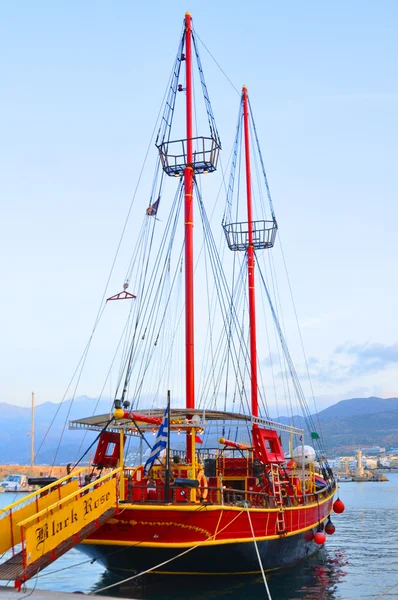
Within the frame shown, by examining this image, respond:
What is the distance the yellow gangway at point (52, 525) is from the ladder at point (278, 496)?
6.15m

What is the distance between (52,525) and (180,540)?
378 cm

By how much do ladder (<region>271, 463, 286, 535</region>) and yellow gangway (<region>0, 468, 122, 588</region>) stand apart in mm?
6152

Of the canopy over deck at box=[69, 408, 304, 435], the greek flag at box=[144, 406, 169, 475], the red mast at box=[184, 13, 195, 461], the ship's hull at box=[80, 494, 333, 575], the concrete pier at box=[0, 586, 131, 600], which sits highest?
the red mast at box=[184, 13, 195, 461]

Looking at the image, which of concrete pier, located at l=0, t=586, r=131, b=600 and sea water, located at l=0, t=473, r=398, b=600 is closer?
concrete pier, located at l=0, t=586, r=131, b=600

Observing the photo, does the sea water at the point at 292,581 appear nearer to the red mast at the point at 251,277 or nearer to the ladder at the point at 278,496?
the ladder at the point at 278,496

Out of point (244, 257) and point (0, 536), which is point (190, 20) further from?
point (0, 536)

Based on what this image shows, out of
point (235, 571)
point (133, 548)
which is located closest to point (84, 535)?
point (133, 548)

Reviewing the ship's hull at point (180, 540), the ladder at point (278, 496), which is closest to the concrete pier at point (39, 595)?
the ship's hull at point (180, 540)

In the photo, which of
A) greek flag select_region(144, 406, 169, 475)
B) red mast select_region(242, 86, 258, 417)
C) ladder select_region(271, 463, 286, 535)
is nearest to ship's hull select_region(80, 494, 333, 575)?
ladder select_region(271, 463, 286, 535)

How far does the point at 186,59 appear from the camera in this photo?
30.6m

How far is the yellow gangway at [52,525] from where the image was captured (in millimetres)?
17328

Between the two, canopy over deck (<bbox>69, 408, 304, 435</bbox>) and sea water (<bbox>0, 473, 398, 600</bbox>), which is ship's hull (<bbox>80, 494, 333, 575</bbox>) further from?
canopy over deck (<bbox>69, 408, 304, 435</bbox>)

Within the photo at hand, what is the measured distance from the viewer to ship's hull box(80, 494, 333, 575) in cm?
1967

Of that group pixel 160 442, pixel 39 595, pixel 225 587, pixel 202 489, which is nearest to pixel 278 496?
pixel 225 587
